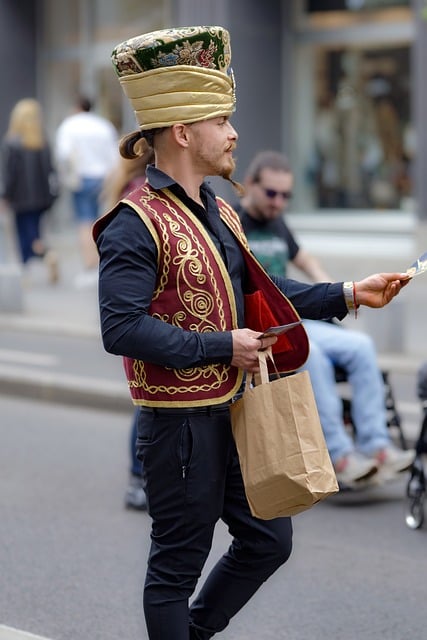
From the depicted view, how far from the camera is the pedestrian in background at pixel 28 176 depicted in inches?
591

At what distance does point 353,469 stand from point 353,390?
451 mm

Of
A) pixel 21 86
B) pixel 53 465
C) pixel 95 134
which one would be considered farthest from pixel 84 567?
pixel 21 86

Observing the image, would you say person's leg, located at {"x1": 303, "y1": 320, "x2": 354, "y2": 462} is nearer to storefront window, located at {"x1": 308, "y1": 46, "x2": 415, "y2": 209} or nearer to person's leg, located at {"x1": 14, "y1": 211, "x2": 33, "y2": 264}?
person's leg, located at {"x1": 14, "y1": 211, "x2": 33, "y2": 264}

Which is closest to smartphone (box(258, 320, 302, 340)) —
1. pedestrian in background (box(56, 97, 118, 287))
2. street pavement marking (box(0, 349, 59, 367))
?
street pavement marking (box(0, 349, 59, 367))

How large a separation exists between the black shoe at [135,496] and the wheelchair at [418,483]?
4.30ft

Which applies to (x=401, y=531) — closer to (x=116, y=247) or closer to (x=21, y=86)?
(x=116, y=247)

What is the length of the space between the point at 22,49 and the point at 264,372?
17069 millimetres

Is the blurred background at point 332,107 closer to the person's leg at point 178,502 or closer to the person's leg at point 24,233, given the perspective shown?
the person's leg at point 24,233

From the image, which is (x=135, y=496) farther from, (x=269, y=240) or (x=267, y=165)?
(x=267, y=165)

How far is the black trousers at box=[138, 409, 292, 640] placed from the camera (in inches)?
139

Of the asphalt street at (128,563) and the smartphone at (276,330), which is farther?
the asphalt street at (128,563)

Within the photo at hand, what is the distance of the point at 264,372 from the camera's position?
11.4ft

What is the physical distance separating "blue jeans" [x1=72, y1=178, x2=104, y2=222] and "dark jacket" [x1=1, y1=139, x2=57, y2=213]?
0.42 m

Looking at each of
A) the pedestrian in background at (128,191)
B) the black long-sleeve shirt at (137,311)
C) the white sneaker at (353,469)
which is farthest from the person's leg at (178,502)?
the white sneaker at (353,469)
